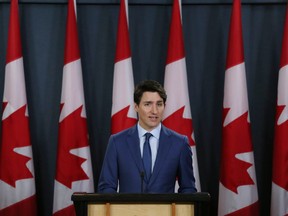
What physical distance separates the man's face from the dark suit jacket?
9 cm

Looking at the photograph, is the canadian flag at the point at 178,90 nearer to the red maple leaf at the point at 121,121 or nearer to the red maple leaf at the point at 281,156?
the red maple leaf at the point at 121,121

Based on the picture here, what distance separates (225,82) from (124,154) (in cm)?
202

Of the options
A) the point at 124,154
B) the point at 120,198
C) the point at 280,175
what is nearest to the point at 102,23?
the point at 280,175

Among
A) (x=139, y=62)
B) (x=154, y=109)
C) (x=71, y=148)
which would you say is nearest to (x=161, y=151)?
(x=154, y=109)

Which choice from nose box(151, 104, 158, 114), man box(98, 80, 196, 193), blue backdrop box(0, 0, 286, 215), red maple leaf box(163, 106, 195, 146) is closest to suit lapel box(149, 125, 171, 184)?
man box(98, 80, 196, 193)

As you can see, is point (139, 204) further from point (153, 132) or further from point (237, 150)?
point (237, 150)

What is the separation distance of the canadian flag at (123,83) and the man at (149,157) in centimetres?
173

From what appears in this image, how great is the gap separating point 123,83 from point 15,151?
1.01 m

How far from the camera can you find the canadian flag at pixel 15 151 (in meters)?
4.12

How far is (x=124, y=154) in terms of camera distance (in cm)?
234

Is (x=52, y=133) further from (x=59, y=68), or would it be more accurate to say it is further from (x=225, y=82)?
(x=225, y=82)

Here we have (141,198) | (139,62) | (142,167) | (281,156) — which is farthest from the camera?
(139,62)

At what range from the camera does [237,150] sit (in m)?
4.07

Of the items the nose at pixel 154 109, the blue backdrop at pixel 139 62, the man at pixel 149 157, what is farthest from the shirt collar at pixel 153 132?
the blue backdrop at pixel 139 62
